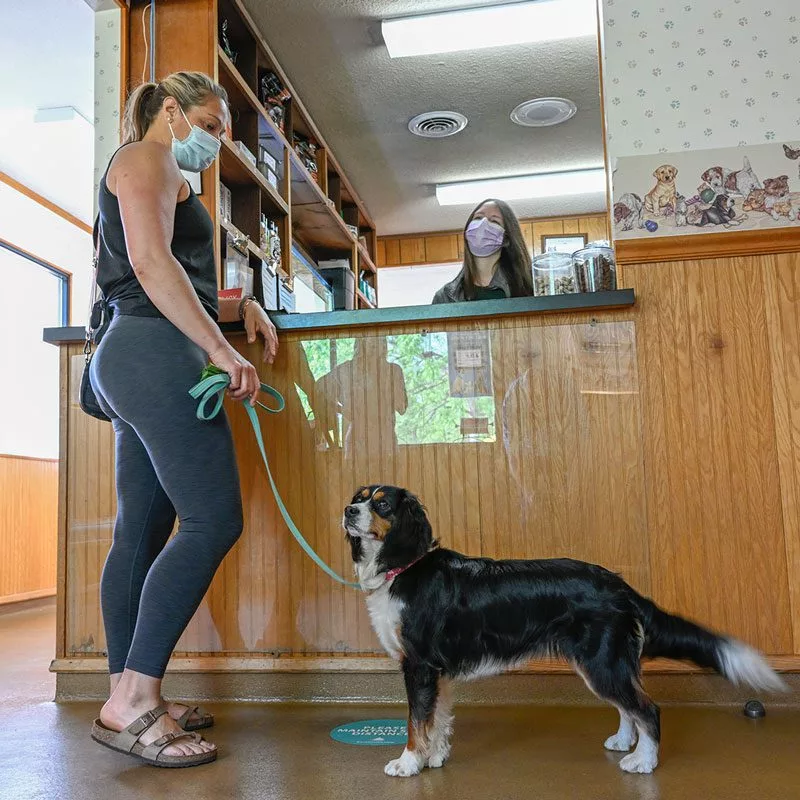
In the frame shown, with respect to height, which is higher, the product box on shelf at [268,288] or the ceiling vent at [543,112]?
the ceiling vent at [543,112]

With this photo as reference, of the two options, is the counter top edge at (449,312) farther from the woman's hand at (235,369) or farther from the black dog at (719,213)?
the woman's hand at (235,369)

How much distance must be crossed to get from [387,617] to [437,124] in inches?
154

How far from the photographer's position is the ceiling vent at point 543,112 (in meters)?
4.83

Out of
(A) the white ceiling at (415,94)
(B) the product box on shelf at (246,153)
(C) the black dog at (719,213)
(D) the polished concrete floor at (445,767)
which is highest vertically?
(A) the white ceiling at (415,94)

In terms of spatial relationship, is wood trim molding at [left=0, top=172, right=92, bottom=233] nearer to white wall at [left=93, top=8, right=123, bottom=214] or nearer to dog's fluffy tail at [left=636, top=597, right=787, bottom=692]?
white wall at [left=93, top=8, right=123, bottom=214]

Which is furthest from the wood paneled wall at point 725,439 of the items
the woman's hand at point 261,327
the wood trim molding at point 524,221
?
the wood trim molding at point 524,221

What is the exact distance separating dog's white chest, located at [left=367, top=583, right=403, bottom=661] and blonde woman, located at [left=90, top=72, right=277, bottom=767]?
0.33 meters

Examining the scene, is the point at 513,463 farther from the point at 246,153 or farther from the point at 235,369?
the point at 246,153

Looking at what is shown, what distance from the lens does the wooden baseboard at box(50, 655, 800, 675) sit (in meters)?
2.20

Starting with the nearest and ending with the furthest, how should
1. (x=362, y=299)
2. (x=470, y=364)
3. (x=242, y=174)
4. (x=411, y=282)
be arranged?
1. (x=470, y=364)
2. (x=242, y=174)
3. (x=362, y=299)
4. (x=411, y=282)

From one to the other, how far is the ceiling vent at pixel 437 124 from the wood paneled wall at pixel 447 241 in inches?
77.7

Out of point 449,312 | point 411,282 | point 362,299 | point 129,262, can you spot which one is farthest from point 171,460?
point 411,282

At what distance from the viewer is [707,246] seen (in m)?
2.30

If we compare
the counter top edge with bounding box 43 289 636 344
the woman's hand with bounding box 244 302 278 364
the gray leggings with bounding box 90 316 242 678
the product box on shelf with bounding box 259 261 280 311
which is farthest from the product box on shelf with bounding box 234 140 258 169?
the gray leggings with bounding box 90 316 242 678
